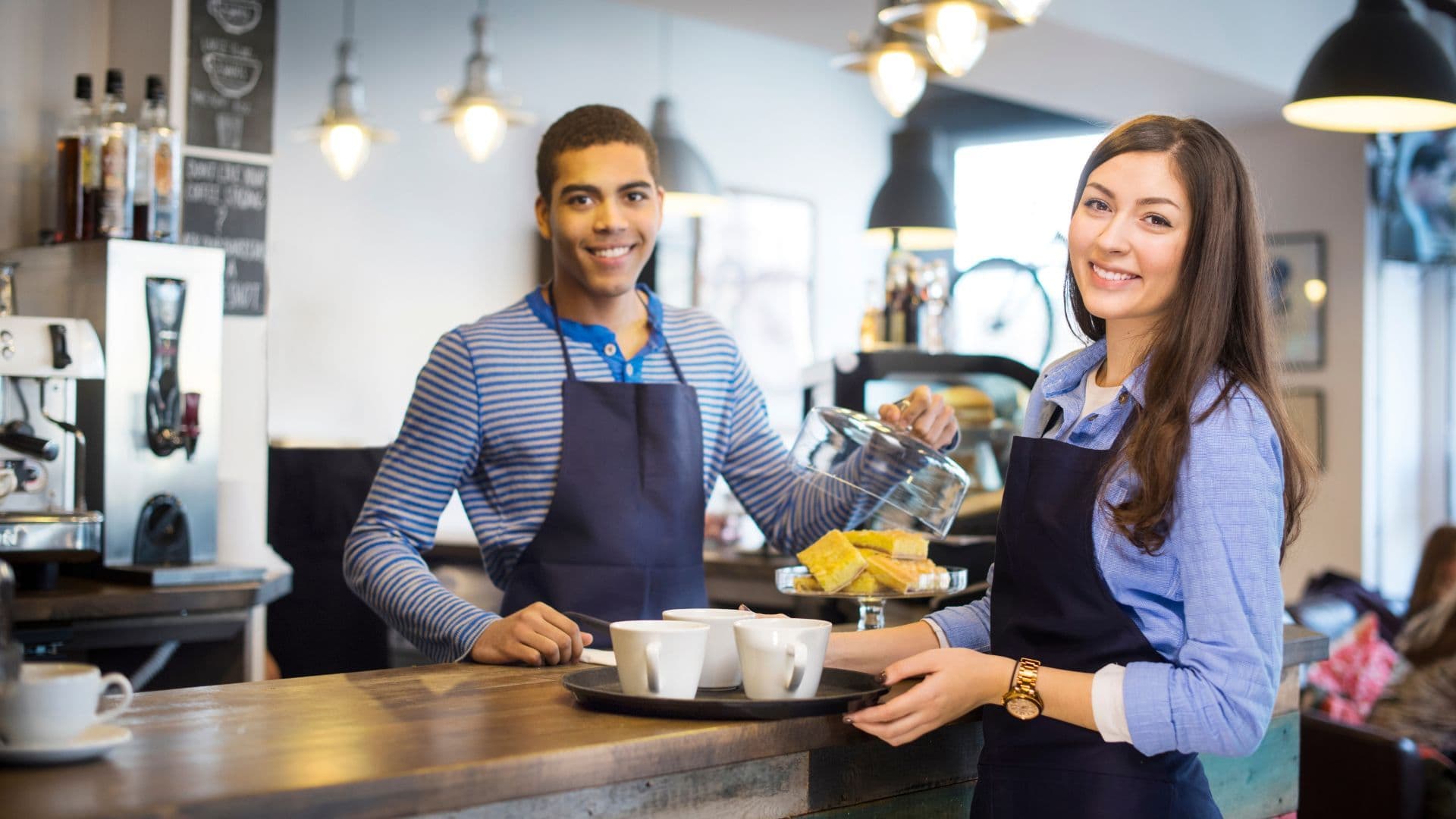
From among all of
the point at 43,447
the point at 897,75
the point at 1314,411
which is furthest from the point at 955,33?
the point at 1314,411

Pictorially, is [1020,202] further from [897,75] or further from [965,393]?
[965,393]

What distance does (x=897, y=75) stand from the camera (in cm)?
450

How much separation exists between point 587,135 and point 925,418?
66cm

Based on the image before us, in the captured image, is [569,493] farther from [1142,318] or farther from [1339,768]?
Result: [1339,768]

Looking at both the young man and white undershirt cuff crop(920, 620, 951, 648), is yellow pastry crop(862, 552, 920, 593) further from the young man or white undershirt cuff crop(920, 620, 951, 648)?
the young man

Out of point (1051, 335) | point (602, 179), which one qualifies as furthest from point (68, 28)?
point (1051, 335)

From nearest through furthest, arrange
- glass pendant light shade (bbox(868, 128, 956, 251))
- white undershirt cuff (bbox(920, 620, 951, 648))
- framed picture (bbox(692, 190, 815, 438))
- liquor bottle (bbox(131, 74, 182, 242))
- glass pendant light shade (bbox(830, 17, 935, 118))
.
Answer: white undershirt cuff (bbox(920, 620, 951, 648))
liquor bottle (bbox(131, 74, 182, 242))
glass pendant light shade (bbox(830, 17, 935, 118))
glass pendant light shade (bbox(868, 128, 956, 251))
framed picture (bbox(692, 190, 815, 438))

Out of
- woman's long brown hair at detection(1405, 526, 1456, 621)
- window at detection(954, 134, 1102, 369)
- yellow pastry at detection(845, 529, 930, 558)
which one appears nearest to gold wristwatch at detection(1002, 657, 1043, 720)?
yellow pastry at detection(845, 529, 930, 558)

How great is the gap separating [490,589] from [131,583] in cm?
187

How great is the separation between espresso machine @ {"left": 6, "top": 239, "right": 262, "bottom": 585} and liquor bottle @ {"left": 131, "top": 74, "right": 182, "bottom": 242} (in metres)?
0.09

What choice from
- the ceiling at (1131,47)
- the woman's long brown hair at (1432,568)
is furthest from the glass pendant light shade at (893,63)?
the woman's long brown hair at (1432,568)

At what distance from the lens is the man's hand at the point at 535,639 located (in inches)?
69.6

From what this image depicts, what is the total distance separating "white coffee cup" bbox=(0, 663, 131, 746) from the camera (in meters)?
1.18

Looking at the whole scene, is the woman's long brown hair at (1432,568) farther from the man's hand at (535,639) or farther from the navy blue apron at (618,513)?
the man's hand at (535,639)
